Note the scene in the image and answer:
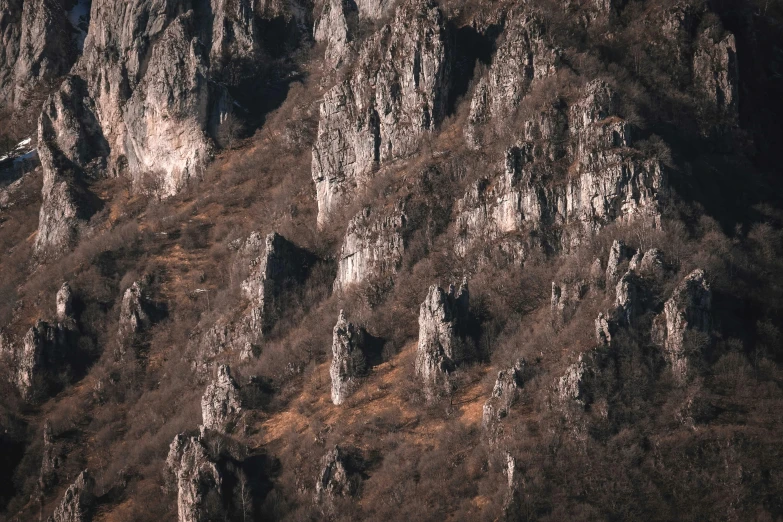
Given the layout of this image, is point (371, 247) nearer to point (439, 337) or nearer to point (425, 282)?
point (425, 282)

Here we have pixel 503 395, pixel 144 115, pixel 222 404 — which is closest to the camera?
pixel 503 395

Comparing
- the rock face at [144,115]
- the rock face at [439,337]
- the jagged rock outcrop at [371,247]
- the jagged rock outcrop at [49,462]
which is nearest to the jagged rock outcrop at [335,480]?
the rock face at [439,337]

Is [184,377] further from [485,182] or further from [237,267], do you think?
[485,182]

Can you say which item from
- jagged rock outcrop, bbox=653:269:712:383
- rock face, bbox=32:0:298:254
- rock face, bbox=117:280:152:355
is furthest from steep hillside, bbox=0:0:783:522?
rock face, bbox=32:0:298:254

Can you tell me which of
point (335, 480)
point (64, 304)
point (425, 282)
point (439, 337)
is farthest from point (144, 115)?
point (335, 480)

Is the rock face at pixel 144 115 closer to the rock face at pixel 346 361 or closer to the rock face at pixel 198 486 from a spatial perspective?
the rock face at pixel 346 361

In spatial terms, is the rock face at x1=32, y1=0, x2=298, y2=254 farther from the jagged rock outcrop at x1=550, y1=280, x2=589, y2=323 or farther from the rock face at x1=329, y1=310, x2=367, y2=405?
the jagged rock outcrop at x1=550, y1=280, x2=589, y2=323
